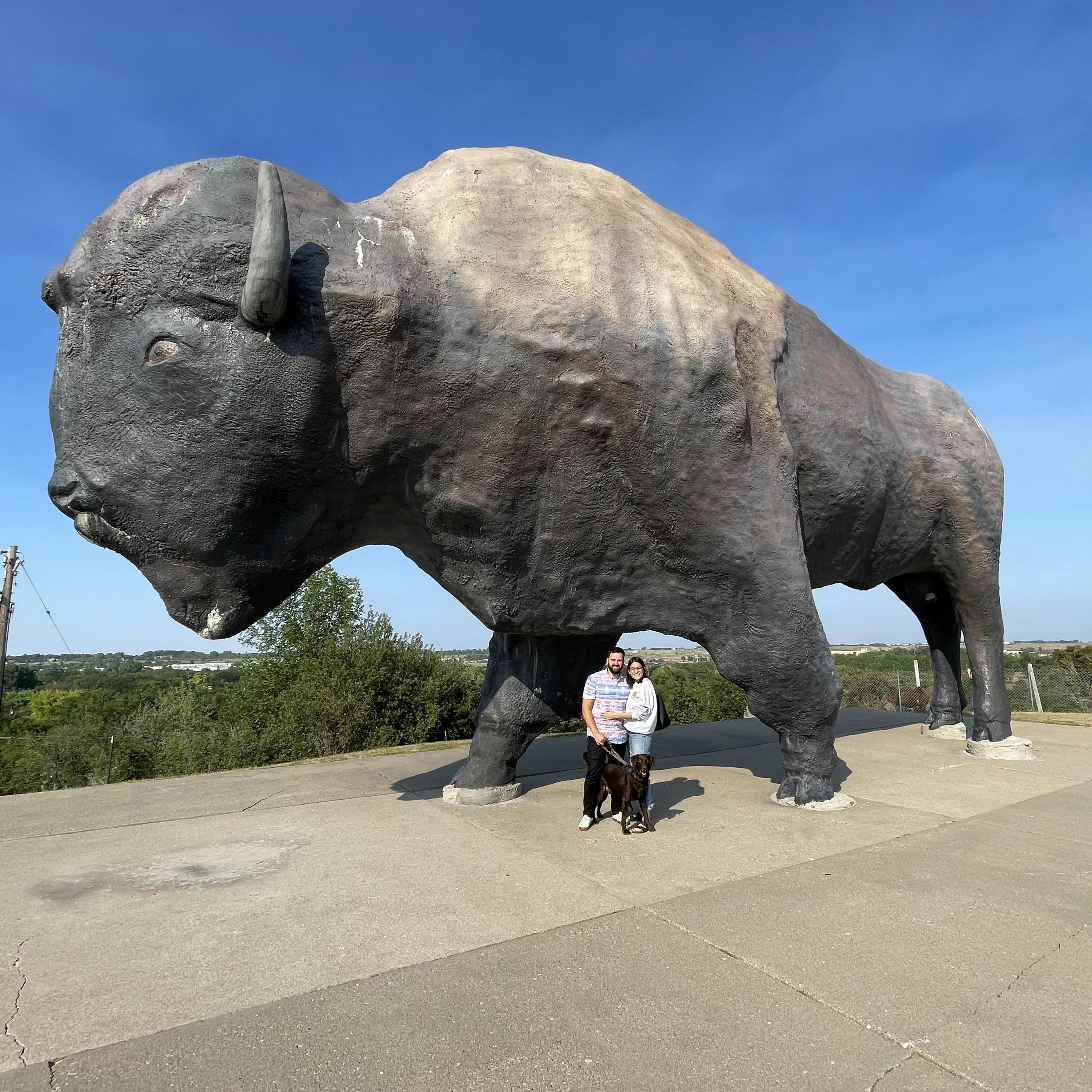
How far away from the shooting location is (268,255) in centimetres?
347

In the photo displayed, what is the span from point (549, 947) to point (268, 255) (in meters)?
3.18

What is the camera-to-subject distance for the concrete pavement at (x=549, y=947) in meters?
2.14

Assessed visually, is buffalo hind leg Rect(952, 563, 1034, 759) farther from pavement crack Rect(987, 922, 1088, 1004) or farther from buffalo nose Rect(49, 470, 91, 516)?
buffalo nose Rect(49, 470, 91, 516)

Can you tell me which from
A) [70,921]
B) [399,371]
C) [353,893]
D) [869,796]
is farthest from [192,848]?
[869,796]

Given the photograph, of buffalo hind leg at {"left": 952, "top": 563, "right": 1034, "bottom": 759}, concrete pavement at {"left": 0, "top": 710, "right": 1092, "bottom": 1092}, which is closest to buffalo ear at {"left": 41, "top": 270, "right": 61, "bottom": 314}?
concrete pavement at {"left": 0, "top": 710, "right": 1092, "bottom": 1092}

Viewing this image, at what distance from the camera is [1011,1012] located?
2.39 metres

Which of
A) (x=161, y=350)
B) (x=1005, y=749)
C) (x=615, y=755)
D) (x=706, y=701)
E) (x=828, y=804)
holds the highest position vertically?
(x=161, y=350)

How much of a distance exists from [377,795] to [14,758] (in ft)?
90.0

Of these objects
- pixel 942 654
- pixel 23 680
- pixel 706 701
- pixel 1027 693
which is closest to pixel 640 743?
pixel 942 654

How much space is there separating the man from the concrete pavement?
17cm

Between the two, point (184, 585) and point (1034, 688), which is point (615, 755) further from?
point (1034, 688)

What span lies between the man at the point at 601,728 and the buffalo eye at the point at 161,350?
3049 millimetres

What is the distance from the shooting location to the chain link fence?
1305 cm

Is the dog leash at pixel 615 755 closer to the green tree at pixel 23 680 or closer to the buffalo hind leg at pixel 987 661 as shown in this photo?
the buffalo hind leg at pixel 987 661
